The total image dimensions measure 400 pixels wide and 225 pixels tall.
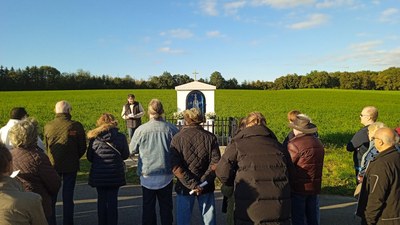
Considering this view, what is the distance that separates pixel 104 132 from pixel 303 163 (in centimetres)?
261

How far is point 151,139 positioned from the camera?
15.9 ft

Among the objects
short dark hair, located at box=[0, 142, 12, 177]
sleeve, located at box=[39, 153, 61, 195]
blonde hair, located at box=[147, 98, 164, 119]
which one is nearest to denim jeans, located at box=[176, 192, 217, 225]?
blonde hair, located at box=[147, 98, 164, 119]

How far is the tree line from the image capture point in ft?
242

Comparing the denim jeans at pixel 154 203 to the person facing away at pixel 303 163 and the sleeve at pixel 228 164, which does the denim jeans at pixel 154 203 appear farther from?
the person facing away at pixel 303 163

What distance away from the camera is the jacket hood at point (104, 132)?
481 centimetres

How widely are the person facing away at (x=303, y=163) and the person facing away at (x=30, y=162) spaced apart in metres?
2.77

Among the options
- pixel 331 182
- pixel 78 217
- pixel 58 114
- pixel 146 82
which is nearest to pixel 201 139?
pixel 58 114

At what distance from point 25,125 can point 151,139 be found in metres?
1.63

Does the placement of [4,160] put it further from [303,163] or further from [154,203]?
[303,163]

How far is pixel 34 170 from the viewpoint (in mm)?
3633

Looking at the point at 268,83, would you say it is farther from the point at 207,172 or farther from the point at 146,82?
the point at 207,172

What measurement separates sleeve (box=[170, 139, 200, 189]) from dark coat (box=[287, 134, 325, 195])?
3.96 feet

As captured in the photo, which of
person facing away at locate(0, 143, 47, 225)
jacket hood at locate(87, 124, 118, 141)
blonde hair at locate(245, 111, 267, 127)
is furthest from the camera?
jacket hood at locate(87, 124, 118, 141)

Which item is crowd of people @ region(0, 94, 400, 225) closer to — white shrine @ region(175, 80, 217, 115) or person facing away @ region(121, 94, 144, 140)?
person facing away @ region(121, 94, 144, 140)
